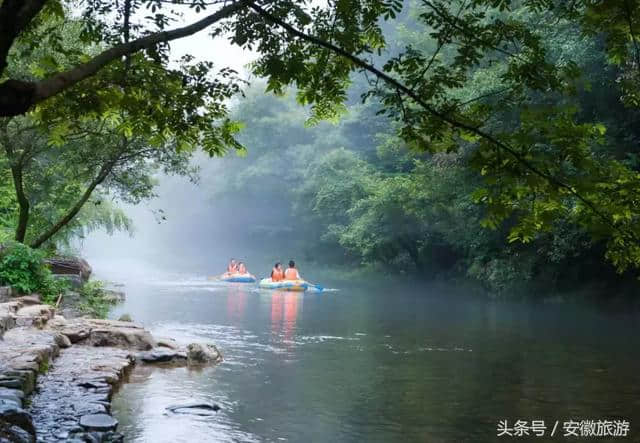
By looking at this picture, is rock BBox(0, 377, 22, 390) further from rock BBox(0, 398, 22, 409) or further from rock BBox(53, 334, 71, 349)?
rock BBox(53, 334, 71, 349)

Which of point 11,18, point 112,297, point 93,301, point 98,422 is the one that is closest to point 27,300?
point 93,301

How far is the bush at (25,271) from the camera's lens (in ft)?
47.8

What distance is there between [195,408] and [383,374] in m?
3.82

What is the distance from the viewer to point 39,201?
60.8 feet

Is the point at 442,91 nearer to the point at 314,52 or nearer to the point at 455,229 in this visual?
the point at 314,52

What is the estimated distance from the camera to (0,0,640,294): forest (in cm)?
496

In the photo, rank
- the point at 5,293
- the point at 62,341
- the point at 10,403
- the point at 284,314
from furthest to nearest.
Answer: the point at 284,314 < the point at 5,293 < the point at 62,341 < the point at 10,403

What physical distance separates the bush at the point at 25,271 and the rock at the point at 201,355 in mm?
4646

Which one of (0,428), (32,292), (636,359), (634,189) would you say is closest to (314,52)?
(634,189)

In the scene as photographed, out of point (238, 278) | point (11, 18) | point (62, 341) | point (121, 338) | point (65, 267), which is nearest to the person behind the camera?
point (11, 18)

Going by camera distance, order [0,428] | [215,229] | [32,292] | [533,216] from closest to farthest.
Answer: [533,216] → [0,428] → [32,292] → [215,229]

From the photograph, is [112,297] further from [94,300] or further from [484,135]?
[484,135]

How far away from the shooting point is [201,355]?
12383 millimetres

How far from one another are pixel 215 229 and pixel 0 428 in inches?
3086
